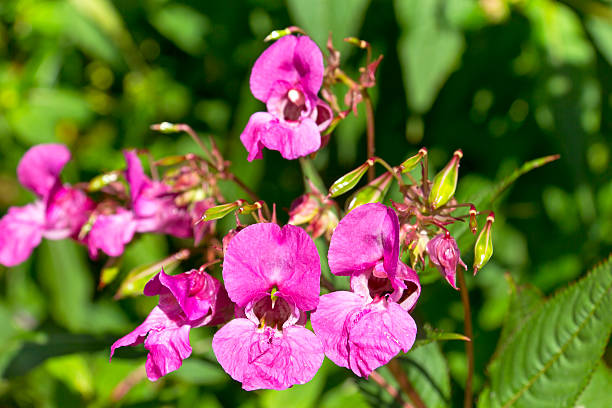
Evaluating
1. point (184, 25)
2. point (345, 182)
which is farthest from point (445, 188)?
point (184, 25)

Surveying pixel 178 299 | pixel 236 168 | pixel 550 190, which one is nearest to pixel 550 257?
pixel 550 190

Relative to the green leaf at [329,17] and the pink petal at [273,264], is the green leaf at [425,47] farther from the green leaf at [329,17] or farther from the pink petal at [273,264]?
the pink petal at [273,264]

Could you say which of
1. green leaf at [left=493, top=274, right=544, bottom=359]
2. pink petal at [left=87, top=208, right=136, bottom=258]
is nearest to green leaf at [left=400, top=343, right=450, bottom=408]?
green leaf at [left=493, top=274, right=544, bottom=359]

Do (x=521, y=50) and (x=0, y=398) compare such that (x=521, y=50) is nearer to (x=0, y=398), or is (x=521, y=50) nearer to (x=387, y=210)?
(x=387, y=210)

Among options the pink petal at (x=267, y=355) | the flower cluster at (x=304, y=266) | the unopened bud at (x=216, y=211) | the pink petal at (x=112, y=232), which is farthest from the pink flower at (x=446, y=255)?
the pink petal at (x=112, y=232)

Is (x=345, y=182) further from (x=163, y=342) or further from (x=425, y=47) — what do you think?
(x=425, y=47)
